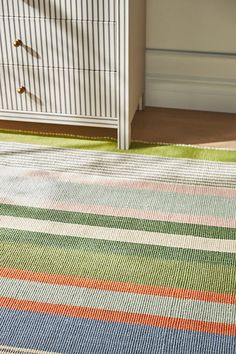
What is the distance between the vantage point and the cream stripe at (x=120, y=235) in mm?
1656

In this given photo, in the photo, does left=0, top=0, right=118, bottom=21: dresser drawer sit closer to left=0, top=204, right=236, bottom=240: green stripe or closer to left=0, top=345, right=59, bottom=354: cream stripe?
left=0, top=204, right=236, bottom=240: green stripe

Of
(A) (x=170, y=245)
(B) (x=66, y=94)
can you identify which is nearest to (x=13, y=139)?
(B) (x=66, y=94)

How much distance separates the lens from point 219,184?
196cm

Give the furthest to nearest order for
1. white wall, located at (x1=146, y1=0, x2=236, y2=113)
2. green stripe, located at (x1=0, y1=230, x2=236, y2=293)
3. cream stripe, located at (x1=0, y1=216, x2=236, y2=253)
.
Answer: white wall, located at (x1=146, y1=0, x2=236, y2=113) < cream stripe, located at (x1=0, y1=216, x2=236, y2=253) < green stripe, located at (x1=0, y1=230, x2=236, y2=293)

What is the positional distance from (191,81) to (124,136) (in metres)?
0.49

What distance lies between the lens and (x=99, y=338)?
4.41 feet

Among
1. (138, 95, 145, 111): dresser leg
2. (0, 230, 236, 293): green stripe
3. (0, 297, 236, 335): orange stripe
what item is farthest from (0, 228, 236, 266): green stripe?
(138, 95, 145, 111): dresser leg

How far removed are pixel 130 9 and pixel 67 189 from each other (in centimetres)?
63

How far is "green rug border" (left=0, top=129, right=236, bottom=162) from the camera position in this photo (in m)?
2.15

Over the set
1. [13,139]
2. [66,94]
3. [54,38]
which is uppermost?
[54,38]

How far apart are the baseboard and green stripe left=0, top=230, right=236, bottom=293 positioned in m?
1.04

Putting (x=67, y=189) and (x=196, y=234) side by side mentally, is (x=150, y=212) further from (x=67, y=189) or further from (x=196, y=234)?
(x=67, y=189)

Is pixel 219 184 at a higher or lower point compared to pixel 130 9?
lower

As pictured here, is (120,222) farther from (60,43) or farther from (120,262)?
(60,43)
